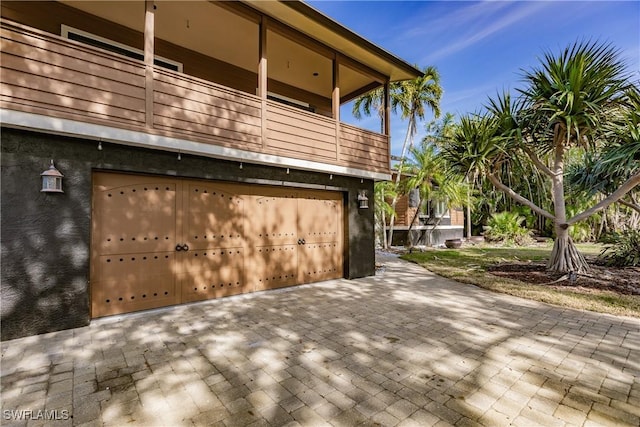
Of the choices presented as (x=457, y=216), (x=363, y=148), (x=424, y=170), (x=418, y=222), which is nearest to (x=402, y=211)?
(x=418, y=222)

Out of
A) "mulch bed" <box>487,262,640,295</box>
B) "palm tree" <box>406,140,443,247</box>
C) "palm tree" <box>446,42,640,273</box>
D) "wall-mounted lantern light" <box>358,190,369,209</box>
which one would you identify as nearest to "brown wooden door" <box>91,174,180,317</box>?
"wall-mounted lantern light" <box>358,190,369,209</box>

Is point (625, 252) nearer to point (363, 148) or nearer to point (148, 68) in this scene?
point (363, 148)

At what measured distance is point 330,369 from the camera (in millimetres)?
3248

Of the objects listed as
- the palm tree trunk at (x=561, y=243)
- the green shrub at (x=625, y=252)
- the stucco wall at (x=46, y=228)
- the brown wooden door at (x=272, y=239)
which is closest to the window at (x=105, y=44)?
the stucco wall at (x=46, y=228)

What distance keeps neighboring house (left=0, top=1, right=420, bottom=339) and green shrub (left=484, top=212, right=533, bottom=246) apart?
14054mm

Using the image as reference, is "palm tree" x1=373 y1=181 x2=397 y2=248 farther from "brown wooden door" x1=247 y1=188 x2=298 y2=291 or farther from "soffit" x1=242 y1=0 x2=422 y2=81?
"brown wooden door" x1=247 y1=188 x2=298 y2=291

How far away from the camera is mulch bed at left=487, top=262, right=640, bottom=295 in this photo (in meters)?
6.93

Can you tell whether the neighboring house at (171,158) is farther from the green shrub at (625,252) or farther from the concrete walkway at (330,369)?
the green shrub at (625,252)

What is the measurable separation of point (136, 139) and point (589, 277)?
1068cm

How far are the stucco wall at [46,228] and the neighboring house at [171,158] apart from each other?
0.05 feet

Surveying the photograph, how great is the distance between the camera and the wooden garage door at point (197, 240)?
490cm

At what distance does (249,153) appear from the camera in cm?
602

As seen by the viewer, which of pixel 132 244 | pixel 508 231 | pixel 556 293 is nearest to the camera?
pixel 132 244

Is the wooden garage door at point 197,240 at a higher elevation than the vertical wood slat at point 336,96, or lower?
lower
